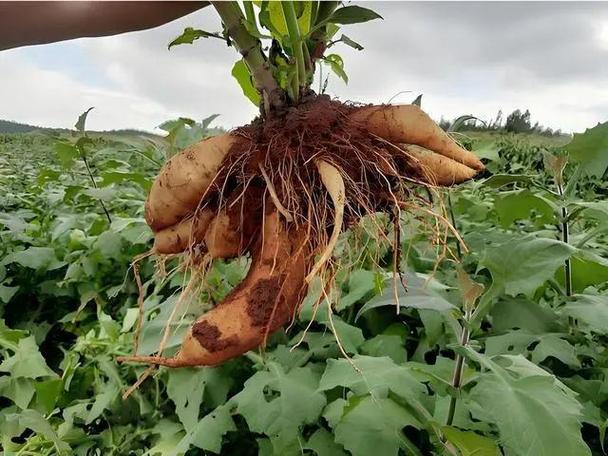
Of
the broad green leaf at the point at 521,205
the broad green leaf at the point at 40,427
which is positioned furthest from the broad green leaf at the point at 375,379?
the broad green leaf at the point at 40,427

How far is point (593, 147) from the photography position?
1500 mm

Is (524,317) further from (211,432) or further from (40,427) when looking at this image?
(40,427)

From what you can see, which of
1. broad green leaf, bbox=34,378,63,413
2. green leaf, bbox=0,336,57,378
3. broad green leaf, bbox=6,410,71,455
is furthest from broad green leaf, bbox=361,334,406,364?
green leaf, bbox=0,336,57,378

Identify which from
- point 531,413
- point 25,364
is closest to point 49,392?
point 25,364

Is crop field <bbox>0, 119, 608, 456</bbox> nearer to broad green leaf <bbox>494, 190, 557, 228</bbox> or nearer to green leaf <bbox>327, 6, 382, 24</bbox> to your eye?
broad green leaf <bbox>494, 190, 557, 228</bbox>

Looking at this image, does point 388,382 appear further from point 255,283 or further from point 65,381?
point 65,381

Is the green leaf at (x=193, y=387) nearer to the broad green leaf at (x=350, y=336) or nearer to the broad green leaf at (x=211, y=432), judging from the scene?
the broad green leaf at (x=211, y=432)

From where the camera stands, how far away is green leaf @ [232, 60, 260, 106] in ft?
5.08

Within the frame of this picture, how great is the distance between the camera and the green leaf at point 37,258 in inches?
99.4

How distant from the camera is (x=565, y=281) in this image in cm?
149

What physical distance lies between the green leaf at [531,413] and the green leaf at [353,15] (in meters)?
0.68

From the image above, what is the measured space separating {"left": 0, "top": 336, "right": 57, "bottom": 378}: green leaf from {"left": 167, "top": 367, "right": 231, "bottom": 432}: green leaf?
2.03 feet

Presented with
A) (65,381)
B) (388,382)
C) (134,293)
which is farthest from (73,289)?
(388,382)

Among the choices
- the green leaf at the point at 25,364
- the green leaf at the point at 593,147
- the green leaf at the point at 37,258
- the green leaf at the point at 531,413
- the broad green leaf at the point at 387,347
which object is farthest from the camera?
the green leaf at the point at 37,258
